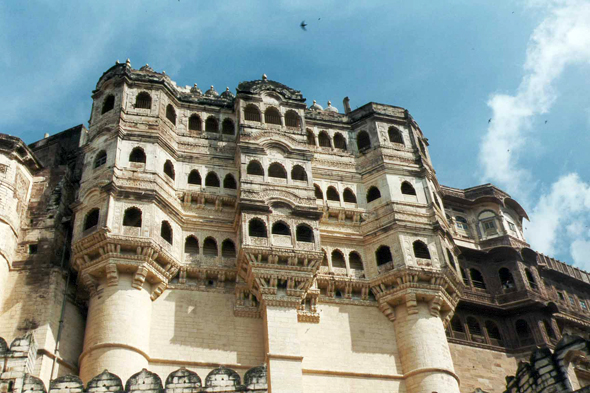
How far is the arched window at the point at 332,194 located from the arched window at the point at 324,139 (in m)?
2.60

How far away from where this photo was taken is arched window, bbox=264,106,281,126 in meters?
32.5

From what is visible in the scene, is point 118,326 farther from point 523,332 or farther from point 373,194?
point 523,332

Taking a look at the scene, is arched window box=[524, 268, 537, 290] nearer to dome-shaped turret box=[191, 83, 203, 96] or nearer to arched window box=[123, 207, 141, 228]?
dome-shaped turret box=[191, 83, 203, 96]

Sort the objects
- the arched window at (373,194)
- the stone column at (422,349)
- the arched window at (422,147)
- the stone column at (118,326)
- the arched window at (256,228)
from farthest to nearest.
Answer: the arched window at (422,147) → the arched window at (373,194) → the arched window at (256,228) → the stone column at (422,349) → the stone column at (118,326)

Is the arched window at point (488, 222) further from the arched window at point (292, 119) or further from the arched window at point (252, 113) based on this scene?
the arched window at point (252, 113)

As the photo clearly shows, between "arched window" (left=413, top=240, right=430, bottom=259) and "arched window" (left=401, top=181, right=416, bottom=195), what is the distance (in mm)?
2815

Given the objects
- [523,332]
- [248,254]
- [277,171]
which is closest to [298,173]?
[277,171]

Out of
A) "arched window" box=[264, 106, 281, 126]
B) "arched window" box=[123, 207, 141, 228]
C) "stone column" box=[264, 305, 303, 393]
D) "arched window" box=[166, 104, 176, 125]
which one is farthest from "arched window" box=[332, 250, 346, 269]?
"arched window" box=[166, 104, 176, 125]

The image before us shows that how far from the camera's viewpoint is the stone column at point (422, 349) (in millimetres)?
25984

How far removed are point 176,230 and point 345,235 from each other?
6683 mm

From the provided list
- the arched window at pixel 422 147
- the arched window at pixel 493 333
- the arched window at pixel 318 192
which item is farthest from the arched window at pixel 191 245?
the arched window at pixel 493 333

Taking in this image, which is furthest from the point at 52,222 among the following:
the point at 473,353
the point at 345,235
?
the point at 473,353

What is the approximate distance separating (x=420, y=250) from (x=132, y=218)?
1098 centimetres

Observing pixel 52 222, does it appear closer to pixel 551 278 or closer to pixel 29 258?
pixel 29 258
